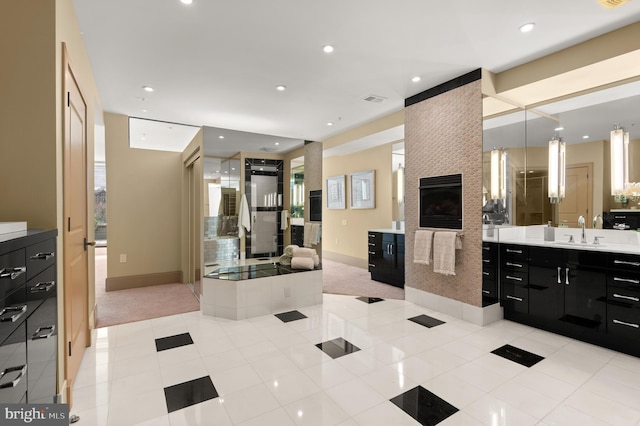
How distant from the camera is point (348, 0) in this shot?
81.3 inches

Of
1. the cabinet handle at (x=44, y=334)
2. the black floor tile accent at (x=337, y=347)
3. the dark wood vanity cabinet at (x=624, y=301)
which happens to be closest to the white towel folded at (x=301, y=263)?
the black floor tile accent at (x=337, y=347)

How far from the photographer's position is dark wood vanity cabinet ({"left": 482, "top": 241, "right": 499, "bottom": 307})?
125 inches

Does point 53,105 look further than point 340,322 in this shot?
No

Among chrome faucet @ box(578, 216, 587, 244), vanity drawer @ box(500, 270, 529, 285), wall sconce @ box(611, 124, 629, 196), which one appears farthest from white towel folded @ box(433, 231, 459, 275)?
wall sconce @ box(611, 124, 629, 196)

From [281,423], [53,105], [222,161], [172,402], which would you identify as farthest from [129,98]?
[281,423]

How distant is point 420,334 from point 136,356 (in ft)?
8.33

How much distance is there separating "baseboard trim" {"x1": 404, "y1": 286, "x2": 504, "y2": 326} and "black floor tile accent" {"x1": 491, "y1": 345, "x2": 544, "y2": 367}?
51 cm

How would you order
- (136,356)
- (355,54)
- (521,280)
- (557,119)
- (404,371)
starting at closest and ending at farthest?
(404,371), (136,356), (355,54), (521,280), (557,119)

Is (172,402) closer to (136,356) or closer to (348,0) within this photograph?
(136,356)

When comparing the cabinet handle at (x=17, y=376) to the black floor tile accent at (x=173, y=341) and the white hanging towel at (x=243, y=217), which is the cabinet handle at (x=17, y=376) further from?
the white hanging towel at (x=243, y=217)

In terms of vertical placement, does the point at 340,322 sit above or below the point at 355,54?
below

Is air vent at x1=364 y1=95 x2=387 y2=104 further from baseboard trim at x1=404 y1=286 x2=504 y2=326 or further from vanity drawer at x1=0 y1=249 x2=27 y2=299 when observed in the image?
vanity drawer at x1=0 y1=249 x2=27 y2=299

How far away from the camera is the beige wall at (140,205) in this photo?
443 centimetres

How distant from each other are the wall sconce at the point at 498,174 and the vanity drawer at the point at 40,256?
12.2 ft
